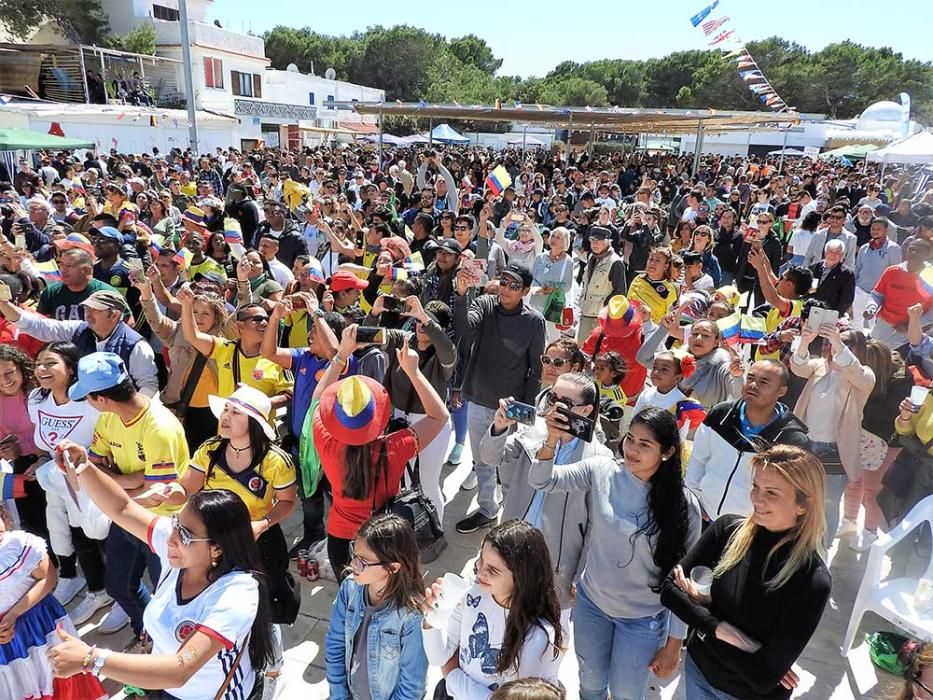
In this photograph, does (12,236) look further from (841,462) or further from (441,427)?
(841,462)

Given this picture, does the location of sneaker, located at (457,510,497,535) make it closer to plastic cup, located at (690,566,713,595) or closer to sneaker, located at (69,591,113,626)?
sneaker, located at (69,591,113,626)

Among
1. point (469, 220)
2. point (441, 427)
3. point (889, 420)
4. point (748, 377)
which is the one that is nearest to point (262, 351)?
point (441, 427)

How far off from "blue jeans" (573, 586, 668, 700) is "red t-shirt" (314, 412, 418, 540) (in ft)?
3.10

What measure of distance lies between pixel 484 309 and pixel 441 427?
3.98ft

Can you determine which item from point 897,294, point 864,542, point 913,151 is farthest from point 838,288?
point 913,151

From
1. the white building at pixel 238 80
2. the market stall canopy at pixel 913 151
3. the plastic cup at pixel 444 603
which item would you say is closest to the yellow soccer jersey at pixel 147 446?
the plastic cup at pixel 444 603

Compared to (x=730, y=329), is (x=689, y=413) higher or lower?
lower

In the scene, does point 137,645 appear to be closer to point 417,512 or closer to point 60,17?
point 417,512

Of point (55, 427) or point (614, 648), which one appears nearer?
point (614, 648)

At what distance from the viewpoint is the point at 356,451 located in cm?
285

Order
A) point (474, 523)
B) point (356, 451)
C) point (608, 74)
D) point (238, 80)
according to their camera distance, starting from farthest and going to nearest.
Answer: point (608, 74) → point (238, 80) → point (474, 523) → point (356, 451)

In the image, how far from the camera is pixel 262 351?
13.0 ft

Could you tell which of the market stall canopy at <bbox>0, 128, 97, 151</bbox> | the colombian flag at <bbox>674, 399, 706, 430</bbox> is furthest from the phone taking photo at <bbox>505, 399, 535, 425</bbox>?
the market stall canopy at <bbox>0, 128, 97, 151</bbox>

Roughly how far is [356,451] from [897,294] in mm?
4698
